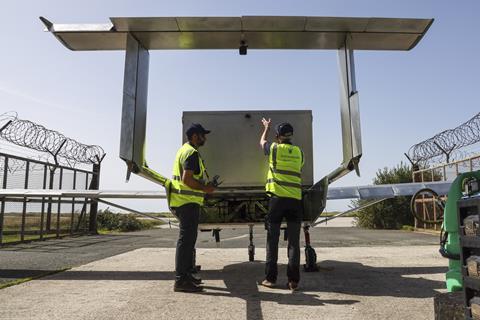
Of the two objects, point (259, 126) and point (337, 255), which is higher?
point (259, 126)

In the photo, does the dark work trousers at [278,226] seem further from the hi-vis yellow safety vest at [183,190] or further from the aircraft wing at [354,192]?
the aircraft wing at [354,192]

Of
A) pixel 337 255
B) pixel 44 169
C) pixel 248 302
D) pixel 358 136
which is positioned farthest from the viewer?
pixel 44 169

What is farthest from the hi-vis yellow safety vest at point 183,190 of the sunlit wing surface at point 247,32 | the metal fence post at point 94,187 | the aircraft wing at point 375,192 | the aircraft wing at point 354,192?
the metal fence post at point 94,187

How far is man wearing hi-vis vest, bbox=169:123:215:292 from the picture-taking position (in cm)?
505

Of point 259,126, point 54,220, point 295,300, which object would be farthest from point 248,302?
A: point 54,220

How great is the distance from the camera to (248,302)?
442 cm

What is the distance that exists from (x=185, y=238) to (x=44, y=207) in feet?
33.0

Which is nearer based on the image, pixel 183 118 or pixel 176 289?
pixel 176 289

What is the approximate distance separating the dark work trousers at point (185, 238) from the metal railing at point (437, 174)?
1003cm

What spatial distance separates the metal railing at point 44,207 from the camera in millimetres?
11688

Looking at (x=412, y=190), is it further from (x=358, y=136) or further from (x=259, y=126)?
(x=259, y=126)

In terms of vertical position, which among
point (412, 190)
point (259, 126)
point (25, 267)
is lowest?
point (25, 267)

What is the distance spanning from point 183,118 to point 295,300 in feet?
13.0

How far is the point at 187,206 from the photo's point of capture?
5.23 meters
